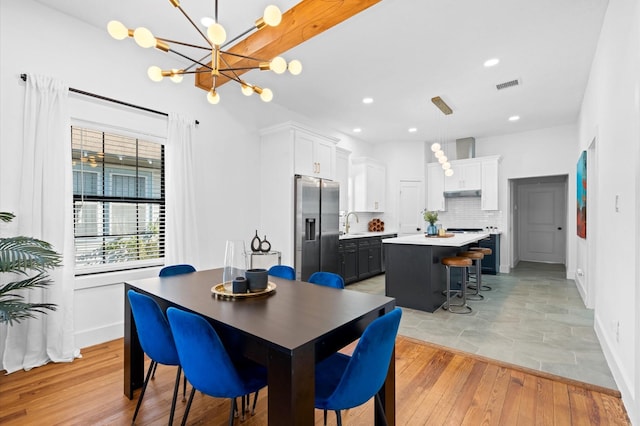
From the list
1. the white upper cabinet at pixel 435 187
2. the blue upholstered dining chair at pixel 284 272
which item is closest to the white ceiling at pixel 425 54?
the white upper cabinet at pixel 435 187

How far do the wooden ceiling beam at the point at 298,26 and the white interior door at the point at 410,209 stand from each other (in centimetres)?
526

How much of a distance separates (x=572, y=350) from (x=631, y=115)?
2148 mm

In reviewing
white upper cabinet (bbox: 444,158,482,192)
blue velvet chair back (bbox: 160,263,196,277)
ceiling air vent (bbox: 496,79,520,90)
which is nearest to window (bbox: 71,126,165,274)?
blue velvet chair back (bbox: 160,263,196,277)

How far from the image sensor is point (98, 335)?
10.4 ft

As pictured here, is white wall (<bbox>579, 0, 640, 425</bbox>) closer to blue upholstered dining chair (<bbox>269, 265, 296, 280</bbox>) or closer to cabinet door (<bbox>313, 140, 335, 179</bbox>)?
blue upholstered dining chair (<bbox>269, 265, 296, 280</bbox>)

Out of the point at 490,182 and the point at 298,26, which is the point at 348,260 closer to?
the point at 490,182

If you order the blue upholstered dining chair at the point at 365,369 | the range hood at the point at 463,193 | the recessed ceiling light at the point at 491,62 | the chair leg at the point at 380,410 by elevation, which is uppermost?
the recessed ceiling light at the point at 491,62

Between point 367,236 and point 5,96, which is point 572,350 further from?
point 5,96

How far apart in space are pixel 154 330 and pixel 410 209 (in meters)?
6.80

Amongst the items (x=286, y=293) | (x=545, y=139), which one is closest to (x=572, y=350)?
(x=286, y=293)

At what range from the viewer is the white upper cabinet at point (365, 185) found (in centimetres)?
702

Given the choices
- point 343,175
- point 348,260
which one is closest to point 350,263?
point 348,260

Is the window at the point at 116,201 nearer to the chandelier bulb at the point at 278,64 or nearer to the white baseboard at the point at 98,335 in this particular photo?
the white baseboard at the point at 98,335

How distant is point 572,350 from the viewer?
2938mm
